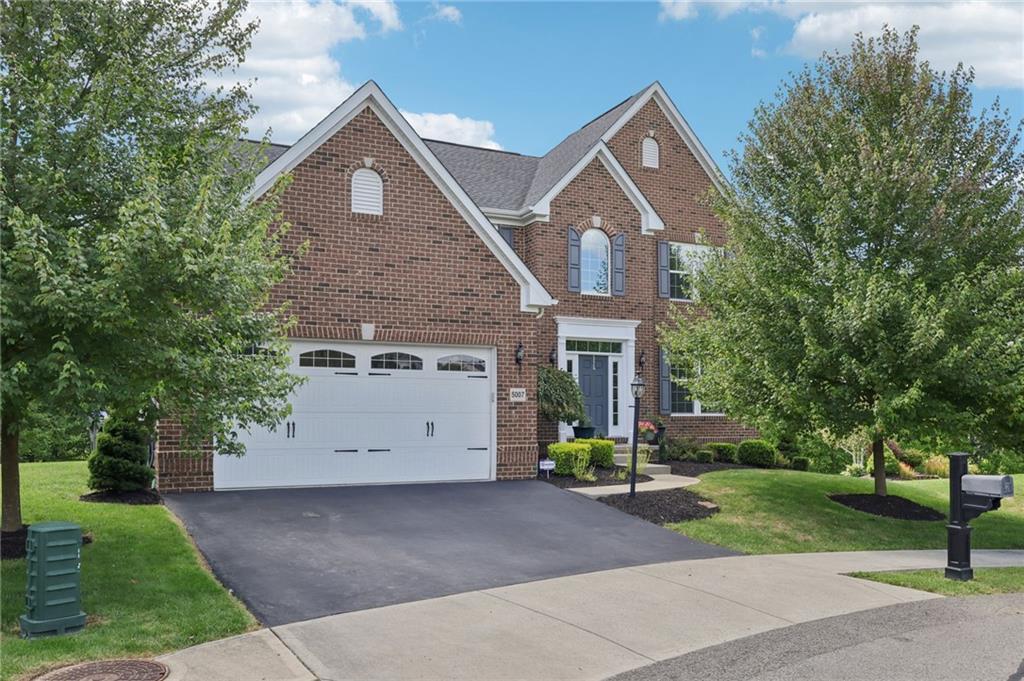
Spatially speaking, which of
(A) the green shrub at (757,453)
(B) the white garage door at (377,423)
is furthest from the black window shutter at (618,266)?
(B) the white garage door at (377,423)

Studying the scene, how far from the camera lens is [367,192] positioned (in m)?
14.5

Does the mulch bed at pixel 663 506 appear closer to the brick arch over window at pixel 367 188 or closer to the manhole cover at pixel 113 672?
the brick arch over window at pixel 367 188

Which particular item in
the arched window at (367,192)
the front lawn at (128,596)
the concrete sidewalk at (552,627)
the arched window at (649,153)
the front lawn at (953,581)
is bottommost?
the front lawn at (953,581)

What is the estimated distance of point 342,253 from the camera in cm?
1417

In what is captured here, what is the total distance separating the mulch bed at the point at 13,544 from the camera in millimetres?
8531

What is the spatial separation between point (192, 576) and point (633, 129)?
17082 mm

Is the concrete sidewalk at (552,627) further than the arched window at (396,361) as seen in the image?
No

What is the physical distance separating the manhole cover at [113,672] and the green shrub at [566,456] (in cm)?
1030

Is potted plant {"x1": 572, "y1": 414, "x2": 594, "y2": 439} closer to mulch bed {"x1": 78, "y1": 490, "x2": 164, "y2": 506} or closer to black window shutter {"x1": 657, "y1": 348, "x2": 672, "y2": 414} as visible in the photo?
black window shutter {"x1": 657, "y1": 348, "x2": 672, "y2": 414}

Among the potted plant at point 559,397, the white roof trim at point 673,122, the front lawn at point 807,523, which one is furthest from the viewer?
the white roof trim at point 673,122

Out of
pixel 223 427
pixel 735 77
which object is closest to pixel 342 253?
pixel 223 427

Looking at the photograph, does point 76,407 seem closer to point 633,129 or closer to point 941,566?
point 941,566

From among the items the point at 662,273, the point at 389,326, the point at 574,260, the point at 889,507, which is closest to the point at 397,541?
the point at 389,326

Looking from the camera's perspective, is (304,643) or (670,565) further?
(670,565)
